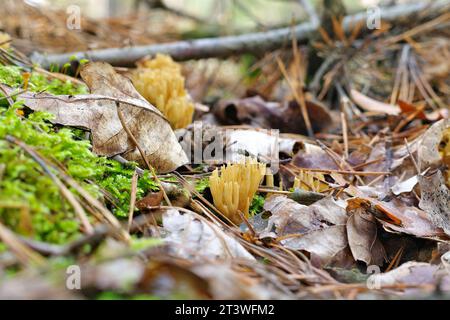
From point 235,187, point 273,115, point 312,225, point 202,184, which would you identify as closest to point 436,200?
point 312,225

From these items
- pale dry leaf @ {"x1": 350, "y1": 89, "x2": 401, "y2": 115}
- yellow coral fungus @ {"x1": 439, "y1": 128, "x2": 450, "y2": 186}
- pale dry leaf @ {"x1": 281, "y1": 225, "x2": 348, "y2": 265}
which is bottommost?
pale dry leaf @ {"x1": 281, "y1": 225, "x2": 348, "y2": 265}

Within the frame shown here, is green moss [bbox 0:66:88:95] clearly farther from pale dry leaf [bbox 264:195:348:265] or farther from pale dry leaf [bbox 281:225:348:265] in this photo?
Result: pale dry leaf [bbox 281:225:348:265]

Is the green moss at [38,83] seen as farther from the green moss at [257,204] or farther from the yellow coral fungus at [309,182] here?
the yellow coral fungus at [309,182]

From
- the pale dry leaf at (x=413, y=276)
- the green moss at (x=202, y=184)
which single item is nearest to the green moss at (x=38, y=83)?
the green moss at (x=202, y=184)

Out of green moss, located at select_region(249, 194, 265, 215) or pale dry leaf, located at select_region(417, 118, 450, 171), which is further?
pale dry leaf, located at select_region(417, 118, 450, 171)

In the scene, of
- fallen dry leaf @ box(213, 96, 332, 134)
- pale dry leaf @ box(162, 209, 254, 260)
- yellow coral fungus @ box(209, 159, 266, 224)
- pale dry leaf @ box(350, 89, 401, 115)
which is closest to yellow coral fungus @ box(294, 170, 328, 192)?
yellow coral fungus @ box(209, 159, 266, 224)

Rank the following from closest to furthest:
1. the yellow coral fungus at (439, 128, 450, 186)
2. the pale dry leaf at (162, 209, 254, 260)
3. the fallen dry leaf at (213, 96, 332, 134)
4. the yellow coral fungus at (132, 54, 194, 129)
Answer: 1. the pale dry leaf at (162, 209, 254, 260)
2. the yellow coral fungus at (439, 128, 450, 186)
3. the yellow coral fungus at (132, 54, 194, 129)
4. the fallen dry leaf at (213, 96, 332, 134)

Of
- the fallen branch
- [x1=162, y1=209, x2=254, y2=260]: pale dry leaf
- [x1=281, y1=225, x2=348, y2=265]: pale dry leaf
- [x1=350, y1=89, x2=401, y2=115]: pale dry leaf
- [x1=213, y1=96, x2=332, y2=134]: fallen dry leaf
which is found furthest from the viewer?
the fallen branch
